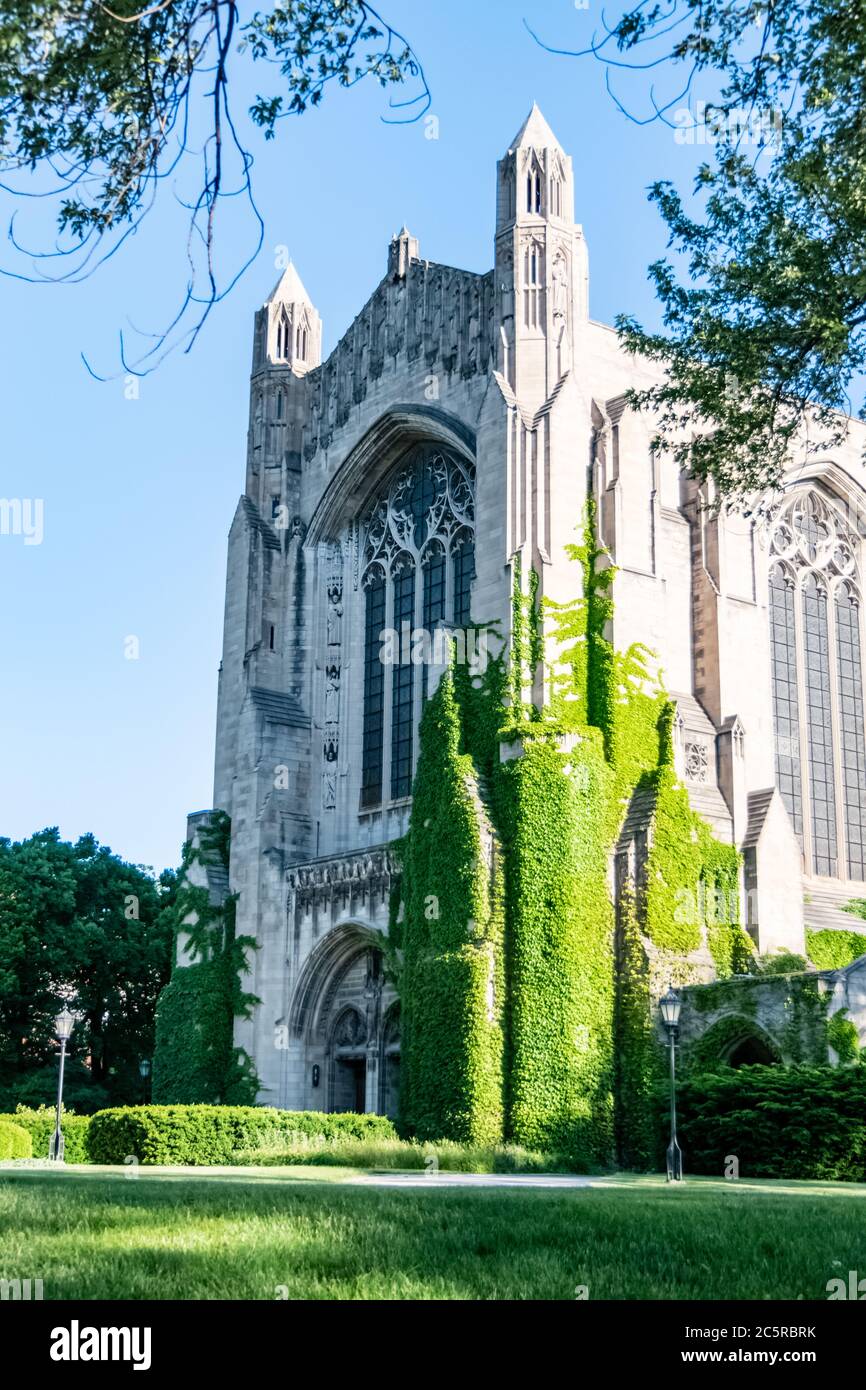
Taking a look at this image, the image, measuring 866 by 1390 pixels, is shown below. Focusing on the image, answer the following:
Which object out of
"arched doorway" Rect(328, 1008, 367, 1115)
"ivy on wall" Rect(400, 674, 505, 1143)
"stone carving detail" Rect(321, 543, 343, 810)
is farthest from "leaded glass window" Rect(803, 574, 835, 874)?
"stone carving detail" Rect(321, 543, 343, 810)

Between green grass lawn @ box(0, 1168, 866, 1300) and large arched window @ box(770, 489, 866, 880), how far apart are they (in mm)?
23601

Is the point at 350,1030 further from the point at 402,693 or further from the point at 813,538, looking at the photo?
the point at 813,538

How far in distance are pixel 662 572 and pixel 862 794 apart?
26.2 ft

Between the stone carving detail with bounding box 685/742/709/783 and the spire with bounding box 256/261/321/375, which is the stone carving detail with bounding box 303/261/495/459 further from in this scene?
the stone carving detail with bounding box 685/742/709/783

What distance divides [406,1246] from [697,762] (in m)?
23.8

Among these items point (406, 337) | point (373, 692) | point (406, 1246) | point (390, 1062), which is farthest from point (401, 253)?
point (406, 1246)

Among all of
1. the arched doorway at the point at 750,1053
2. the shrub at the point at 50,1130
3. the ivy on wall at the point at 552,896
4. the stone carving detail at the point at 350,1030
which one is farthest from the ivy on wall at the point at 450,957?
the shrub at the point at 50,1130

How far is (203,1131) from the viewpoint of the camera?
Result: 2773 centimetres

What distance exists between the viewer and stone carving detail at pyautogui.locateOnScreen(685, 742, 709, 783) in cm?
3231

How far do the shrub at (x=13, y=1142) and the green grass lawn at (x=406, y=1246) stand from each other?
17414 mm

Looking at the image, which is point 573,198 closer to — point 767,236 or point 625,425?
point 625,425

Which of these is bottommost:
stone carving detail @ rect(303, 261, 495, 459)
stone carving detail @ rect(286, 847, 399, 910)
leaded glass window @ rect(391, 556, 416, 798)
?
stone carving detail @ rect(286, 847, 399, 910)

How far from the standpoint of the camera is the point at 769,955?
3080cm

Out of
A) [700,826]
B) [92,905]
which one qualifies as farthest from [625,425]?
[92,905]
